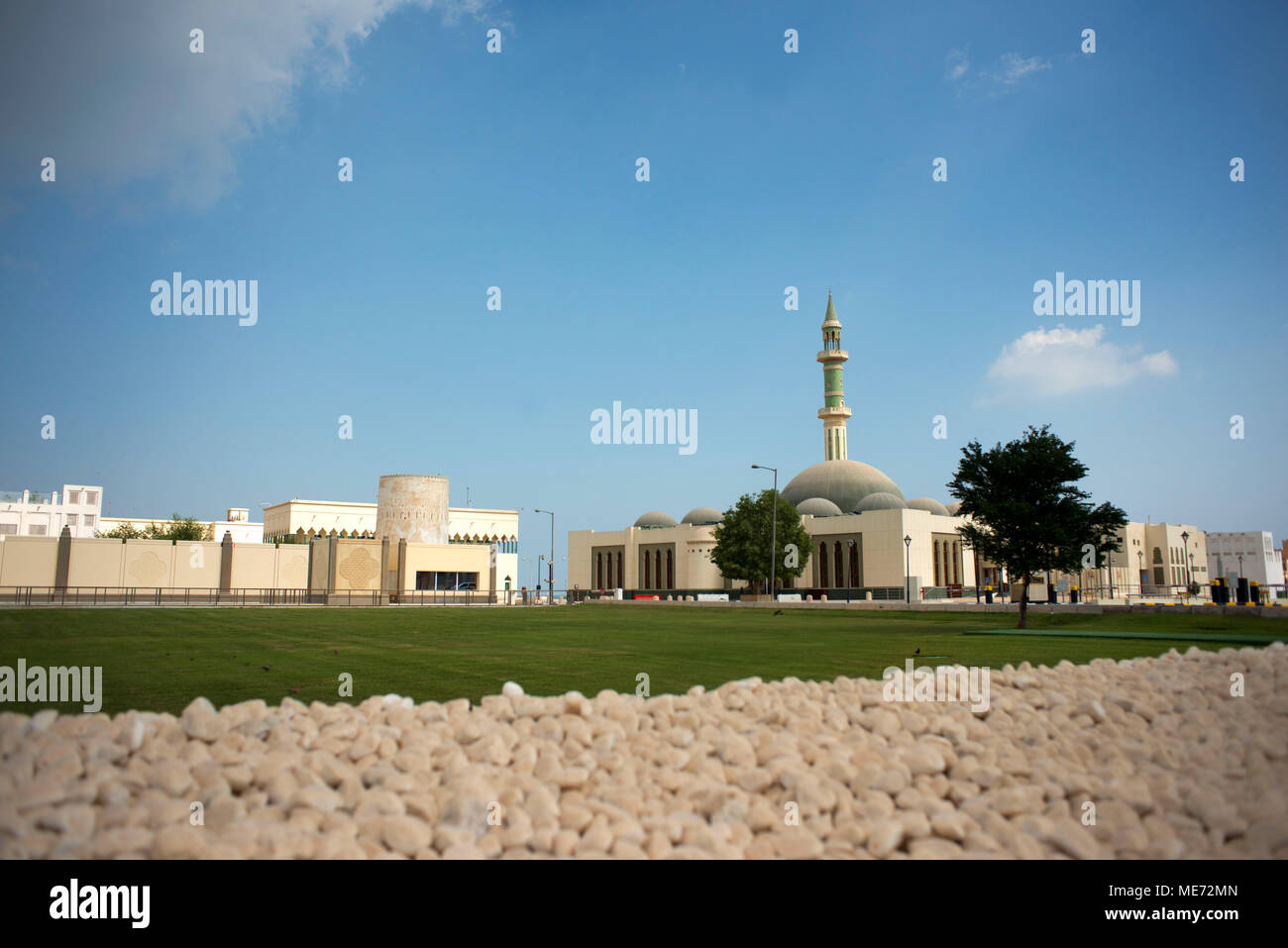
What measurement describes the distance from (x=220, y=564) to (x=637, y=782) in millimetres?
58856

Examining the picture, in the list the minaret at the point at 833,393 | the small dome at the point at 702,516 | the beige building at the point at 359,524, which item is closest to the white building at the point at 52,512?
the beige building at the point at 359,524

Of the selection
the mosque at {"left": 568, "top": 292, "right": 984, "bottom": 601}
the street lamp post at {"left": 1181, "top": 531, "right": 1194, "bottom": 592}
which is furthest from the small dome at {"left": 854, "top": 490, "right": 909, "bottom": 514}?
the street lamp post at {"left": 1181, "top": 531, "right": 1194, "bottom": 592}

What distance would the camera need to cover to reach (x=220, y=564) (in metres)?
56.8

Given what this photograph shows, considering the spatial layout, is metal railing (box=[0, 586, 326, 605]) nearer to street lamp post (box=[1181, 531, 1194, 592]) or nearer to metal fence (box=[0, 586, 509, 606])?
metal fence (box=[0, 586, 509, 606])

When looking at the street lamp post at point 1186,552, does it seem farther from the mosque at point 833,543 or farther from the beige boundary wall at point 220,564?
the beige boundary wall at point 220,564

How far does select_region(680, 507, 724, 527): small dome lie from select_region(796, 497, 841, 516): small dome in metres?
13.8

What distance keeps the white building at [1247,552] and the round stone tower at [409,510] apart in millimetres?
87779

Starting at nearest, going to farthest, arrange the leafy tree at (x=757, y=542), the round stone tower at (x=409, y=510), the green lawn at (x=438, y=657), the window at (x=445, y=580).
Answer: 1. the green lawn at (x=438, y=657)
2. the leafy tree at (x=757, y=542)
3. the window at (x=445, y=580)
4. the round stone tower at (x=409, y=510)

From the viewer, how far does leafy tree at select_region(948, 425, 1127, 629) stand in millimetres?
30984

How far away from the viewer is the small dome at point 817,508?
7931cm
